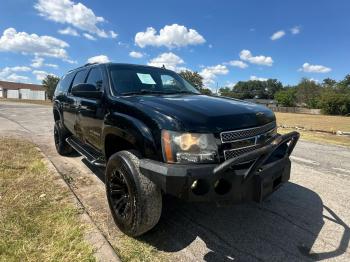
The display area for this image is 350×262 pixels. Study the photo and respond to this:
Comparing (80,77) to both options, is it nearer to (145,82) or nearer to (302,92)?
(145,82)

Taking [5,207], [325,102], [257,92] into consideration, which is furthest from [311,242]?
[257,92]

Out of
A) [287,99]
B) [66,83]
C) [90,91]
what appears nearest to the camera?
[90,91]

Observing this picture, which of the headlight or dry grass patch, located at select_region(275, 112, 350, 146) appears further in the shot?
dry grass patch, located at select_region(275, 112, 350, 146)

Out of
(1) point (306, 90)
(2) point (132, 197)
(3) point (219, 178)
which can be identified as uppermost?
(1) point (306, 90)

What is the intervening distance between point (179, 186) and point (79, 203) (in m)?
1.85

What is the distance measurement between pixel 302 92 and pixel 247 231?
108 m

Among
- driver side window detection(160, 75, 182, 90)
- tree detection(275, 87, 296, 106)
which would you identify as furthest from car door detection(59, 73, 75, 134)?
tree detection(275, 87, 296, 106)

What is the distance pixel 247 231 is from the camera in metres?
3.41

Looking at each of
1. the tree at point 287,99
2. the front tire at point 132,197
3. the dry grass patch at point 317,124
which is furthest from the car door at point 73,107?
the tree at point 287,99

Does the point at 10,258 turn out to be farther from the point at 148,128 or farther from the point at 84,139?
the point at 84,139

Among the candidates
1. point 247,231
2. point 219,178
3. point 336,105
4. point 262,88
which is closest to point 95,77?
point 219,178

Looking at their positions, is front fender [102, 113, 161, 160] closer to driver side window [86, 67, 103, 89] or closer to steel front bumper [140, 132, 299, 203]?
steel front bumper [140, 132, 299, 203]

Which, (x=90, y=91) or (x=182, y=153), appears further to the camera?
(x=90, y=91)

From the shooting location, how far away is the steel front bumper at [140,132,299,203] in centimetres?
259
